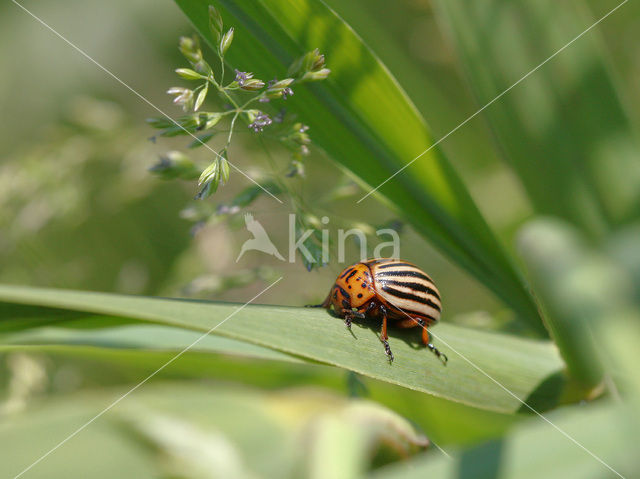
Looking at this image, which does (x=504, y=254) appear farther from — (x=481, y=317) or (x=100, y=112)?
(x=100, y=112)

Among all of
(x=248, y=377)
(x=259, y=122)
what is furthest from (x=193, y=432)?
(x=259, y=122)

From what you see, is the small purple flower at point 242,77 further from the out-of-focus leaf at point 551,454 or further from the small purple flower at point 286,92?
the out-of-focus leaf at point 551,454

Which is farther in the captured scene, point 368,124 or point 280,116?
point 368,124

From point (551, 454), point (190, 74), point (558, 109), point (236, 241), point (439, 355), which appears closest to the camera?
point (551, 454)

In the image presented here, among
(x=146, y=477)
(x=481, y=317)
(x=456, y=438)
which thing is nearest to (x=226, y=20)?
(x=481, y=317)

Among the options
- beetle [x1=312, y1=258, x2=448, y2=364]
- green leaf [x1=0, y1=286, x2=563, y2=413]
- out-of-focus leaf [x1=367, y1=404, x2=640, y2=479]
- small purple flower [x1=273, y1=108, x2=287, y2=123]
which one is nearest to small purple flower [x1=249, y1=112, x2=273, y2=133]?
small purple flower [x1=273, y1=108, x2=287, y2=123]

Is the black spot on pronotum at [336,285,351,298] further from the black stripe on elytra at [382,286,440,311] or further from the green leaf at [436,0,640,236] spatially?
the green leaf at [436,0,640,236]

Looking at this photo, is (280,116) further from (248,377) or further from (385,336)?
(248,377)
